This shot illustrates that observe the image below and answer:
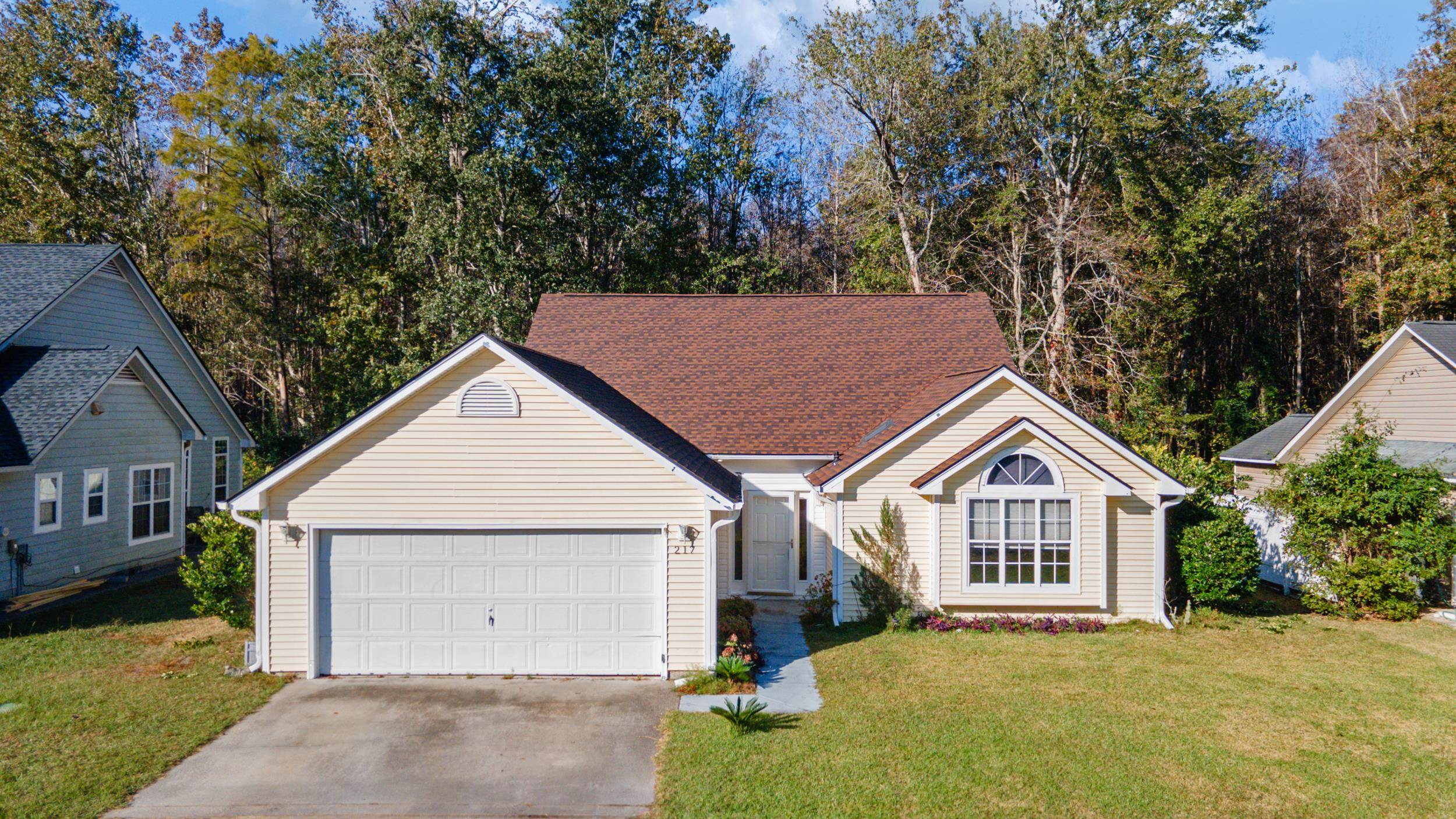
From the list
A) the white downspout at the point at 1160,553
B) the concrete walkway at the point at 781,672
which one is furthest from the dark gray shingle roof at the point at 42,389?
the white downspout at the point at 1160,553

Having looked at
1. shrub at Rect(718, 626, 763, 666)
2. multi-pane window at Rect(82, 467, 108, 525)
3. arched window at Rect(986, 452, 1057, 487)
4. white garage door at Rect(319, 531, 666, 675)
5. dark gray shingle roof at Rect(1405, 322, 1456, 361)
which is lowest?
shrub at Rect(718, 626, 763, 666)

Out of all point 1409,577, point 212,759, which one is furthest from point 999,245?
point 212,759

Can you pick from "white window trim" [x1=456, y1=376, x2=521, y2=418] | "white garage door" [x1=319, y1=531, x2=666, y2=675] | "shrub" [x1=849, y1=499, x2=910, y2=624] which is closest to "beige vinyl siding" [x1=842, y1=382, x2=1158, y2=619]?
"shrub" [x1=849, y1=499, x2=910, y2=624]

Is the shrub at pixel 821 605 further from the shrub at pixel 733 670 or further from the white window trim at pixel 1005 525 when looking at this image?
the shrub at pixel 733 670

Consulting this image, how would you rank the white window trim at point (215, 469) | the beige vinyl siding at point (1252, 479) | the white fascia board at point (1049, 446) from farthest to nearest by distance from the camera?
the white window trim at point (215, 469) < the beige vinyl siding at point (1252, 479) < the white fascia board at point (1049, 446)

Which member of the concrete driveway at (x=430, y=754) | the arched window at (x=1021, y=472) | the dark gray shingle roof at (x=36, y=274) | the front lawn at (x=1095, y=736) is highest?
the dark gray shingle roof at (x=36, y=274)

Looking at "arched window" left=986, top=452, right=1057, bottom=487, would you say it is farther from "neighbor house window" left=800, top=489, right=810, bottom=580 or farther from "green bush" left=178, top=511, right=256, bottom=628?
"green bush" left=178, top=511, right=256, bottom=628
